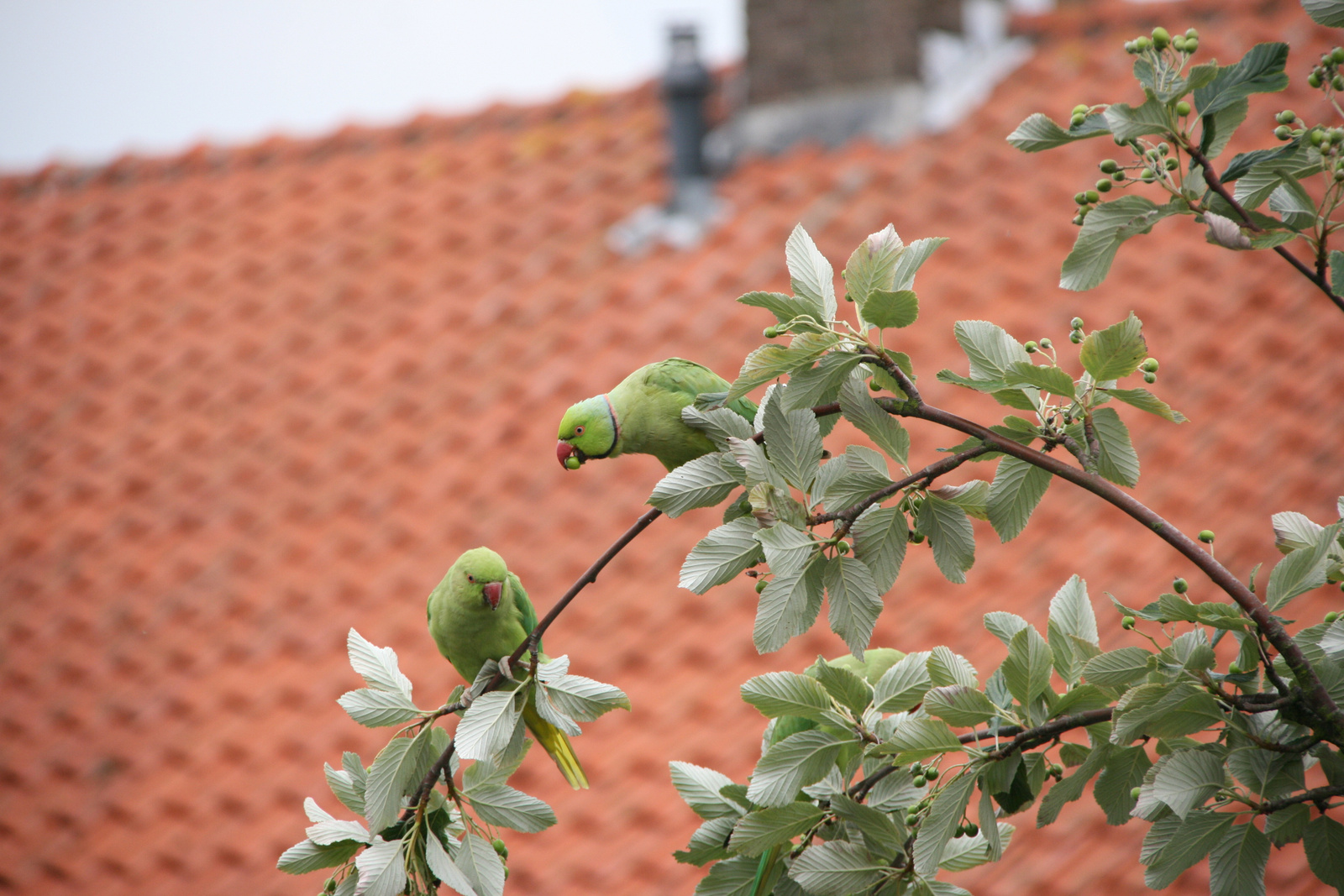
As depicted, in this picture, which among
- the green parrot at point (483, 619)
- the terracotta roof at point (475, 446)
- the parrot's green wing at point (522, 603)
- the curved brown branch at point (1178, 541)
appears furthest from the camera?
the terracotta roof at point (475, 446)

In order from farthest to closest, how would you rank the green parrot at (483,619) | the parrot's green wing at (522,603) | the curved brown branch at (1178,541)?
the parrot's green wing at (522,603) → the green parrot at (483,619) → the curved brown branch at (1178,541)

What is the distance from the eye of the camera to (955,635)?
11.0 feet

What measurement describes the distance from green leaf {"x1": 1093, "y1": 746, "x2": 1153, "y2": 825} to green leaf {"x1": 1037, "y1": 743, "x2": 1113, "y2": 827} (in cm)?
1

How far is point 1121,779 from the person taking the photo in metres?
1.48

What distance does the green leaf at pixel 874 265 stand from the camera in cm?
144

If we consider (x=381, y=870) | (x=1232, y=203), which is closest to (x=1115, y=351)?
(x=1232, y=203)

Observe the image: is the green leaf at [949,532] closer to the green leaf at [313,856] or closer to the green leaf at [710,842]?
the green leaf at [710,842]

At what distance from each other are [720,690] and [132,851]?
76.5 inches

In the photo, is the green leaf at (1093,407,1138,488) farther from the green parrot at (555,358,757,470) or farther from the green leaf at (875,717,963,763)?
the green parrot at (555,358,757,470)

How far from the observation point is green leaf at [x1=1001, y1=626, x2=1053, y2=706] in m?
1.43

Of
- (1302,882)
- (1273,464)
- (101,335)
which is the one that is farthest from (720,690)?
(101,335)

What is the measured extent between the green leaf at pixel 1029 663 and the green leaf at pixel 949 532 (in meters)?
0.11

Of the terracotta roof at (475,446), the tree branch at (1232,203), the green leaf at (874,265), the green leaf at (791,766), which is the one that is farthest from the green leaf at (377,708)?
the terracotta roof at (475,446)

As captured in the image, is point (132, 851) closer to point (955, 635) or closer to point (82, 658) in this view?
point (82, 658)
